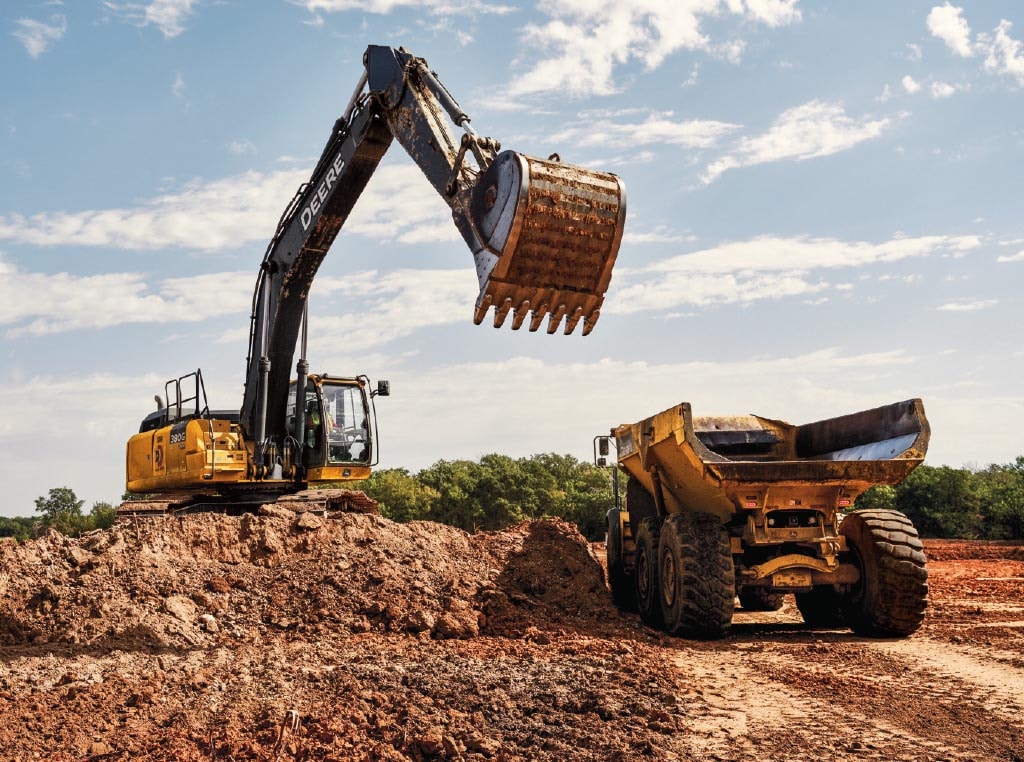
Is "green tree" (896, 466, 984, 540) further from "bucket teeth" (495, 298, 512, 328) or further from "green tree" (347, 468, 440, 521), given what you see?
"bucket teeth" (495, 298, 512, 328)

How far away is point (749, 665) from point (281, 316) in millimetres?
7675

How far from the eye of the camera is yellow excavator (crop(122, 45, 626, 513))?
7.61m

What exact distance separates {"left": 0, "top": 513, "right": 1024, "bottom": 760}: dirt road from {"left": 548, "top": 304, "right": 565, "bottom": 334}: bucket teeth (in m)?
2.74

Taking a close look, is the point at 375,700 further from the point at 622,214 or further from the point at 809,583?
the point at 809,583

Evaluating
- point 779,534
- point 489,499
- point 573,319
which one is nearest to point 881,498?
point 489,499

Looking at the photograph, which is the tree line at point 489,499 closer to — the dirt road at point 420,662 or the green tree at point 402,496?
the green tree at point 402,496

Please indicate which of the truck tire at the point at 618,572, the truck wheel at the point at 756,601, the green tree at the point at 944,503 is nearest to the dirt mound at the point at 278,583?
the truck tire at the point at 618,572

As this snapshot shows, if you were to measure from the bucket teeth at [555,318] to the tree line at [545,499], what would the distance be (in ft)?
53.6

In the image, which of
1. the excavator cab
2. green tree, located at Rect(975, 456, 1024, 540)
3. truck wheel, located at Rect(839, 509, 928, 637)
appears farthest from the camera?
green tree, located at Rect(975, 456, 1024, 540)

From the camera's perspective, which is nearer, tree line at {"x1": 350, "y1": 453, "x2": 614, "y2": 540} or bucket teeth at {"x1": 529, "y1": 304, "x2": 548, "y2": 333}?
bucket teeth at {"x1": 529, "y1": 304, "x2": 548, "y2": 333}

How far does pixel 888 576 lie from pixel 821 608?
1582 mm

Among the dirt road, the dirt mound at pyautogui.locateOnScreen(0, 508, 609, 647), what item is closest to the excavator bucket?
the dirt road

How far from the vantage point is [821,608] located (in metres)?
11.1

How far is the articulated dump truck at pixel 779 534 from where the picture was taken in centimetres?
934
